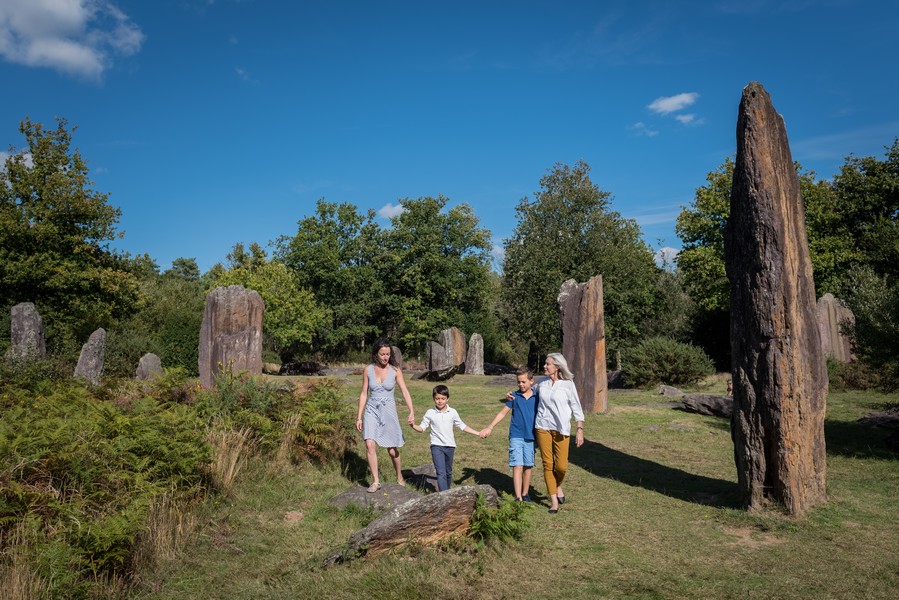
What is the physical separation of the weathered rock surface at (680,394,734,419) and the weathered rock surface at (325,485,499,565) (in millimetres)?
10628

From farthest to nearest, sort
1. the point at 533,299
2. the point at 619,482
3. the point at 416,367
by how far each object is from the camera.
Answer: the point at 416,367, the point at 533,299, the point at 619,482

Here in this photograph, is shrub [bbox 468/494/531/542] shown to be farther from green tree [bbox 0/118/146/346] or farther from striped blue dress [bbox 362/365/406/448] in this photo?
green tree [bbox 0/118/146/346]

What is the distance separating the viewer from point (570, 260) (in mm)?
32156

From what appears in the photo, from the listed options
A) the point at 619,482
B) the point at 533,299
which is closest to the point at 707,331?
the point at 533,299

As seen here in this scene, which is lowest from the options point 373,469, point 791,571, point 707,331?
point 791,571

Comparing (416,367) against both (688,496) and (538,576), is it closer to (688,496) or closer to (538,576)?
(688,496)

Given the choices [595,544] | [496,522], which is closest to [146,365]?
[496,522]

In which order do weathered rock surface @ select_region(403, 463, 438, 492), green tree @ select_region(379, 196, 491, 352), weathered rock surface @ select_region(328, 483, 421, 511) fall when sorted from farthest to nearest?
green tree @ select_region(379, 196, 491, 352) → weathered rock surface @ select_region(403, 463, 438, 492) → weathered rock surface @ select_region(328, 483, 421, 511)

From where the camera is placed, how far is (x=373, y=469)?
7766 millimetres

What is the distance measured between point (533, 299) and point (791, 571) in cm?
2693

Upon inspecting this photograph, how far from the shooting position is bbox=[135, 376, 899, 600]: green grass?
17.6 feet

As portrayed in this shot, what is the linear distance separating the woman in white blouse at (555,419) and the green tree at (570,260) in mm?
23834

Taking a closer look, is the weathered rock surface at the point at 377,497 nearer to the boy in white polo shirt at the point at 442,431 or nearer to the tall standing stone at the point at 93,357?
the boy in white polo shirt at the point at 442,431

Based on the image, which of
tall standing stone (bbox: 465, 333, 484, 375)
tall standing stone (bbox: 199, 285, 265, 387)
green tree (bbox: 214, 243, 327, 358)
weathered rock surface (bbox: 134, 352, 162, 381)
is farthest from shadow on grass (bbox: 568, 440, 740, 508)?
green tree (bbox: 214, 243, 327, 358)
